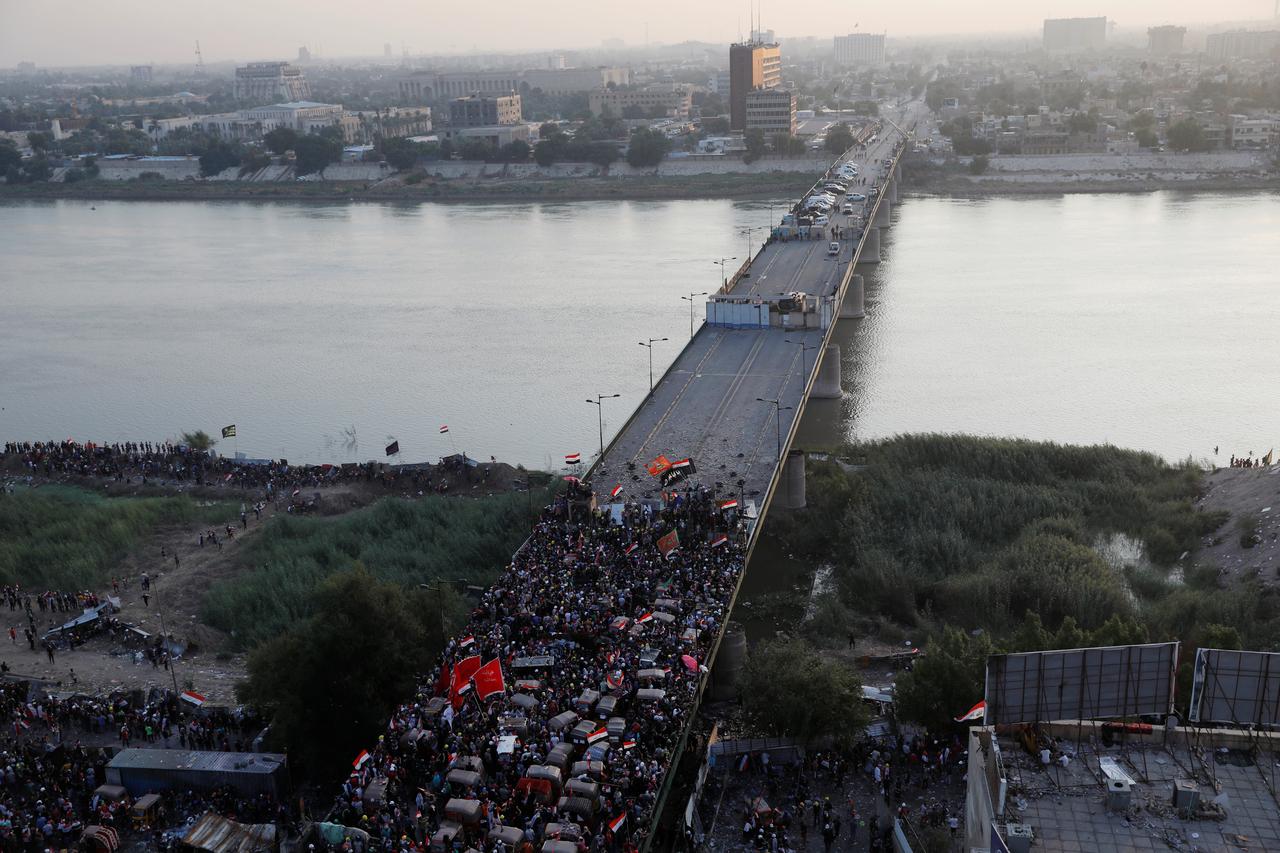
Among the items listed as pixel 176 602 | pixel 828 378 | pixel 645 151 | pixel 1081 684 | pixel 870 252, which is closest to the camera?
pixel 1081 684

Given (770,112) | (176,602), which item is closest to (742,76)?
(770,112)

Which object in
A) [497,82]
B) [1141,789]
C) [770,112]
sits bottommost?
[1141,789]

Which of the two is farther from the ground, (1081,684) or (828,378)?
(1081,684)

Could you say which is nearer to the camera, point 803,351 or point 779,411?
point 779,411

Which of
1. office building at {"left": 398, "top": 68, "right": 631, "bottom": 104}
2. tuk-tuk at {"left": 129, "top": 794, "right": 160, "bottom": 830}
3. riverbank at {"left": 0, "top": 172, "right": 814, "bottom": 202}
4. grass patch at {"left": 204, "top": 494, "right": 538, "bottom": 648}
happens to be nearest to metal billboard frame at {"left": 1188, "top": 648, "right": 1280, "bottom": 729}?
tuk-tuk at {"left": 129, "top": 794, "right": 160, "bottom": 830}

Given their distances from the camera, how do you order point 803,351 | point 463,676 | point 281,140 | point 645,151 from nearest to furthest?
point 463,676 → point 803,351 → point 645,151 → point 281,140

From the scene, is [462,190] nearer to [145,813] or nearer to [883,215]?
[883,215]

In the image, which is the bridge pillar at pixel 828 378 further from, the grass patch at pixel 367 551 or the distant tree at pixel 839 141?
the distant tree at pixel 839 141

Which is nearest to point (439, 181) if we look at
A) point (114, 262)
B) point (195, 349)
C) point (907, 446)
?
point (114, 262)
